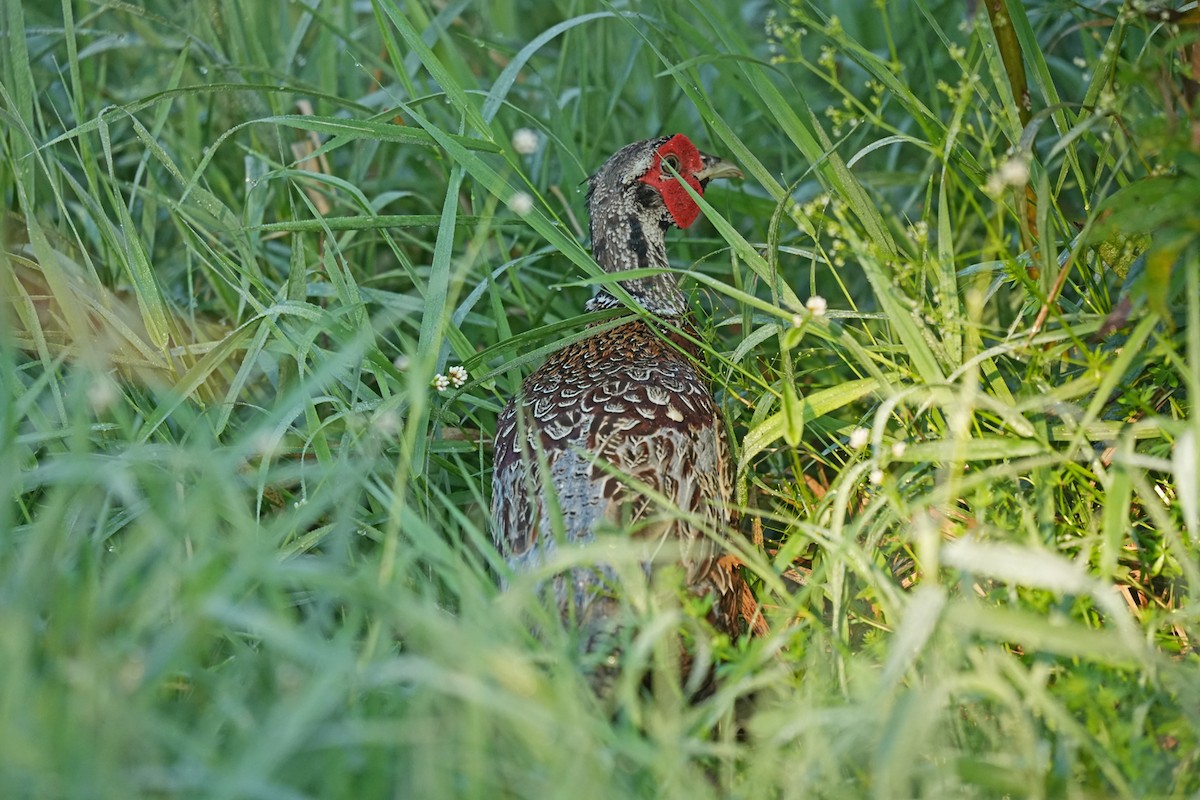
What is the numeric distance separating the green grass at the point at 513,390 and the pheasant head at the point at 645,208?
20 cm

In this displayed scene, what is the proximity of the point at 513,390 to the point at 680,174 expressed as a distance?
2.76 ft

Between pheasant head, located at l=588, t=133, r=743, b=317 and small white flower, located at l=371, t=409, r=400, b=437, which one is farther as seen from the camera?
pheasant head, located at l=588, t=133, r=743, b=317

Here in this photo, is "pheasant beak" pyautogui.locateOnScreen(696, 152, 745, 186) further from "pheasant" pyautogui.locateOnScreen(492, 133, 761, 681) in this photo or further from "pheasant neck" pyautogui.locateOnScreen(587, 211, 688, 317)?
"pheasant neck" pyautogui.locateOnScreen(587, 211, 688, 317)

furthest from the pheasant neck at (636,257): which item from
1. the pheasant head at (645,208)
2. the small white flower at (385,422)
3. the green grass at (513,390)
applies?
the small white flower at (385,422)

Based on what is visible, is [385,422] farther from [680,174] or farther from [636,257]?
[680,174]

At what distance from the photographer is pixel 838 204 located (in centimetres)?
323

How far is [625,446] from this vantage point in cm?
312

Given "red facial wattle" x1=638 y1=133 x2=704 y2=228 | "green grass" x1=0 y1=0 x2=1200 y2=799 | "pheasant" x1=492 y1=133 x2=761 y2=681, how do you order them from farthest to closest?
A: 1. "red facial wattle" x1=638 y1=133 x2=704 y2=228
2. "pheasant" x1=492 y1=133 x2=761 y2=681
3. "green grass" x1=0 y1=0 x2=1200 y2=799

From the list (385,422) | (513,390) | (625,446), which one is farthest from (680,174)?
(385,422)

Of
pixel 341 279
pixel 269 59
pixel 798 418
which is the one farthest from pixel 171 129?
pixel 798 418

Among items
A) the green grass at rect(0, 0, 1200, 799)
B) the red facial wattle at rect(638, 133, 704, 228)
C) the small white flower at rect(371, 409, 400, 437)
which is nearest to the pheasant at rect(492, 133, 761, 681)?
the red facial wattle at rect(638, 133, 704, 228)

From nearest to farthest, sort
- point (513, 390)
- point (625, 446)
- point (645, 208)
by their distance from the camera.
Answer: point (625, 446) < point (513, 390) < point (645, 208)

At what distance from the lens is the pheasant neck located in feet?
12.7

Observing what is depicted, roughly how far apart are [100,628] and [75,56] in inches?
92.1
